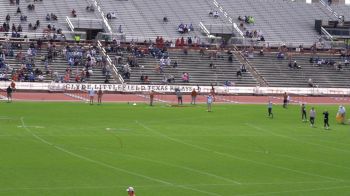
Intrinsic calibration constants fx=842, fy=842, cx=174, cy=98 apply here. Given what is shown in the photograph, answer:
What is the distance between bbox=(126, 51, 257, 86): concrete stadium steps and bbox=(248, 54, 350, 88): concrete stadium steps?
235 cm

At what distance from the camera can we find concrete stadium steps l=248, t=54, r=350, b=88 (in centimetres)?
8231

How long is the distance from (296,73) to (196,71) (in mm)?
11003

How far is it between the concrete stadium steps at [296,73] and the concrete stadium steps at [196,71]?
92.5 inches

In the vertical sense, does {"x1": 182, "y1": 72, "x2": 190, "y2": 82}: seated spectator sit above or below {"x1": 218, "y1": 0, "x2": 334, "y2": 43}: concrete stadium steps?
below

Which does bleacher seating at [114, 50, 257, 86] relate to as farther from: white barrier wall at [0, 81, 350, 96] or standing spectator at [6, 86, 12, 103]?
standing spectator at [6, 86, 12, 103]

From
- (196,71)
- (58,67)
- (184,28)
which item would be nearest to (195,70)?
(196,71)

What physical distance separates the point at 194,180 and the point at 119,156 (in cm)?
625

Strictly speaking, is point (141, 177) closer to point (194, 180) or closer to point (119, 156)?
point (194, 180)

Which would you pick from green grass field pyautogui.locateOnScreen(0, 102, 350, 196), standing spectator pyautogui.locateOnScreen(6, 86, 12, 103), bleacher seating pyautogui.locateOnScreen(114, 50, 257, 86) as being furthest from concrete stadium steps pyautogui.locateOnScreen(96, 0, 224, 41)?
green grass field pyautogui.locateOnScreen(0, 102, 350, 196)

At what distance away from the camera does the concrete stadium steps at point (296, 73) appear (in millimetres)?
82312

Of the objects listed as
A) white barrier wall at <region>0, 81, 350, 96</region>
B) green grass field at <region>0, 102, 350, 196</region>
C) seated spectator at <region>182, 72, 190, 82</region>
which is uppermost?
seated spectator at <region>182, 72, 190, 82</region>

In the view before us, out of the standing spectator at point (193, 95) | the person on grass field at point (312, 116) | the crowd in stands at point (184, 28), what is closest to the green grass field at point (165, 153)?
the person on grass field at point (312, 116)

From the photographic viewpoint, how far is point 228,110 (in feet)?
202

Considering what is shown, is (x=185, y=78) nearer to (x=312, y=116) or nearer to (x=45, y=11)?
(x=45, y=11)
